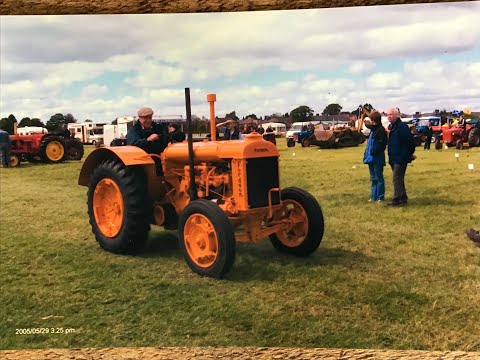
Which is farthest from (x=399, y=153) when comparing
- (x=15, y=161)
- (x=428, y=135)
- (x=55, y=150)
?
(x=15, y=161)

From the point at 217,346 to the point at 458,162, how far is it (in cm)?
228

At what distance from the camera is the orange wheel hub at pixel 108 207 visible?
11.9 feet

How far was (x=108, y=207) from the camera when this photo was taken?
3.78 metres

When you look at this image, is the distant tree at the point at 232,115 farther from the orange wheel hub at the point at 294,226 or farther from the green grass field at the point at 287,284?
the orange wheel hub at the point at 294,226

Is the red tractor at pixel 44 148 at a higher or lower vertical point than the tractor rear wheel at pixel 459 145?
higher

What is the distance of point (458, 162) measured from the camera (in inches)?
146

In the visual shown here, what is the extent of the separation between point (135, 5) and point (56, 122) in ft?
2.92

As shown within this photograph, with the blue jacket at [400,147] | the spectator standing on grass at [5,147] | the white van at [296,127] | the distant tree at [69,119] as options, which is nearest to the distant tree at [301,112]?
the white van at [296,127]

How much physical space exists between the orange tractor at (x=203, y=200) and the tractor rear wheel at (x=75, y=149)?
0.39ft

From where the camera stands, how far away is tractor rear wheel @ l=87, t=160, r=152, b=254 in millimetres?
3439

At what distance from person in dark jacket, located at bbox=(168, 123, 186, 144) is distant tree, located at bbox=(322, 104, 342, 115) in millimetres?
971

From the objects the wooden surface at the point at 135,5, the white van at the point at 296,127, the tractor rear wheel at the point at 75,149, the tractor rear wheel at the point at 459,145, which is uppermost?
the wooden surface at the point at 135,5

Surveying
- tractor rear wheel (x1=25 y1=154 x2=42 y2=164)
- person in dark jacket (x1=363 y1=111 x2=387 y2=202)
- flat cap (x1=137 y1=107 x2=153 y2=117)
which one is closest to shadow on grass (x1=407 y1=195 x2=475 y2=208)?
person in dark jacket (x1=363 y1=111 x2=387 y2=202)

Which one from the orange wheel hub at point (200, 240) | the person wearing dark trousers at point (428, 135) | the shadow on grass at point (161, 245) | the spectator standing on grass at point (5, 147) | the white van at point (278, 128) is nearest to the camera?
the white van at point (278, 128)
